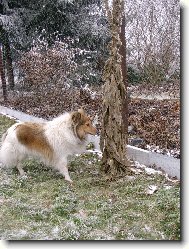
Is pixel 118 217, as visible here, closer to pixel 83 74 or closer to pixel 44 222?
pixel 44 222

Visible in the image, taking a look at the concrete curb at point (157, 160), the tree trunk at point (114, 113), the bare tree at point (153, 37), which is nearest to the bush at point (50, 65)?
the bare tree at point (153, 37)

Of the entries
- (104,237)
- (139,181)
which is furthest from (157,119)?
(104,237)

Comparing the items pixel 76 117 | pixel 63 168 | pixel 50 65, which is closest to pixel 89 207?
pixel 63 168

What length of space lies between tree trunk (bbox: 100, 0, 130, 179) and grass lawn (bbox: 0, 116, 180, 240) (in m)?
0.21

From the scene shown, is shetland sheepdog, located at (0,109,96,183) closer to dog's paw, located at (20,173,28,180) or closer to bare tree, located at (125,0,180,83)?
dog's paw, located at (20,173,28,180)

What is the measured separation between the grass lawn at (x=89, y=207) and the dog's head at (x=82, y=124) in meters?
0.59

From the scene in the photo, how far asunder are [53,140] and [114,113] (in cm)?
99

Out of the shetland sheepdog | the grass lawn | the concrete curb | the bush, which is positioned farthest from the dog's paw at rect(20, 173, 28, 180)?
the bush

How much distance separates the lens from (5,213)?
467cm

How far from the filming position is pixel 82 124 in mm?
5770

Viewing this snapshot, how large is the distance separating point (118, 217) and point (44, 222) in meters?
0.73

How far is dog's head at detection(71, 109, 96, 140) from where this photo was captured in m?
5.71

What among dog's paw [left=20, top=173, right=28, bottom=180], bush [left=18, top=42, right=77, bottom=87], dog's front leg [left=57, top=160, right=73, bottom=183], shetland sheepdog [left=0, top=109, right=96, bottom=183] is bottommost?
dog's paw [left=20, top=173, right=28, bottom=180]

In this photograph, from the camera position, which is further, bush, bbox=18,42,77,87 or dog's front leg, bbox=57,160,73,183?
bush, bbox=18,42,77,87
